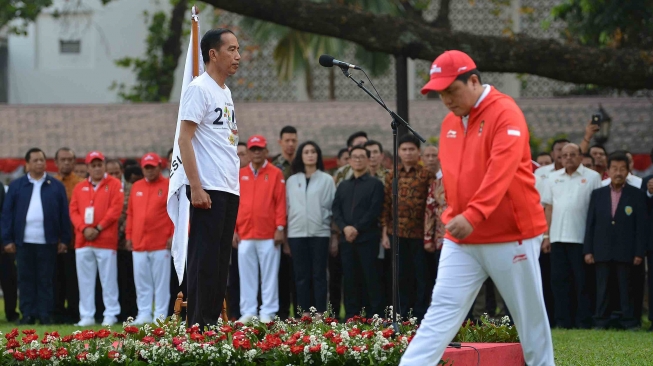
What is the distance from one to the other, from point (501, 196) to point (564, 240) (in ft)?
24.4

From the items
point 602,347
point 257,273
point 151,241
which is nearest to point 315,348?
point 602,347

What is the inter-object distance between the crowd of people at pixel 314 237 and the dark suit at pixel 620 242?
2 centimetres

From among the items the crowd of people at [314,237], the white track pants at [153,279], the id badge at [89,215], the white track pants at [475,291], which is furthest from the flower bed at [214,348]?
the id badge at [89,215]

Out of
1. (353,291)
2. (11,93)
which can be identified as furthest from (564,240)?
(11,93)

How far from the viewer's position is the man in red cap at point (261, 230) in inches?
520

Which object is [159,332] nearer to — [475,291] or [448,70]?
[475,291]

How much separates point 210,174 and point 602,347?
15.2 ft

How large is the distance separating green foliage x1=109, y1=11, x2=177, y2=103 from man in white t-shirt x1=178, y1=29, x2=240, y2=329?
20351mm

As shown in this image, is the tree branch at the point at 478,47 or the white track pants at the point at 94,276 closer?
the white track pants at the point at 94,276

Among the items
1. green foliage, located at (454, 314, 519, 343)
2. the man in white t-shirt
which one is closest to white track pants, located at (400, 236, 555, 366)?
green foliage, located at (454, 314, 519, 343)

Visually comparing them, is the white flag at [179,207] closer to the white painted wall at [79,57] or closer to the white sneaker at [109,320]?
the white sneaker at [109,320]

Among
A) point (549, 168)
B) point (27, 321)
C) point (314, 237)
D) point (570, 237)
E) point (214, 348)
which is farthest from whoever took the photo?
point (27, 321)

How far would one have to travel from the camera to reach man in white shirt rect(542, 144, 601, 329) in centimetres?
1275

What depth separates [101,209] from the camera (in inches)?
555
